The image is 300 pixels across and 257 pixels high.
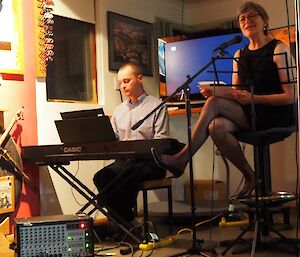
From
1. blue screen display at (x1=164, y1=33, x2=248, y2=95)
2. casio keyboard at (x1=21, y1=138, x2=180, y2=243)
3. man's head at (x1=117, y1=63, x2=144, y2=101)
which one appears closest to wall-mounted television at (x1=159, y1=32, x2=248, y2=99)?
blue screen display at (x1=164, y1=33, x2=248, y2=95)

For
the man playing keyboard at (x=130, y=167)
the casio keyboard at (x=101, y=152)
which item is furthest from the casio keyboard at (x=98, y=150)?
the man playing keyboard at (x=130, y=167)

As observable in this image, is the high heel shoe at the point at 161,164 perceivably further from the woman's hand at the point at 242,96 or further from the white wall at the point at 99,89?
the white wall at the point at 99,89

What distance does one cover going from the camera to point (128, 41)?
14.8ft

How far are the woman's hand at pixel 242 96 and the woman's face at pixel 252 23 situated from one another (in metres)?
0.39

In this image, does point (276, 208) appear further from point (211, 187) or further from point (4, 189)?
point (4, 189)

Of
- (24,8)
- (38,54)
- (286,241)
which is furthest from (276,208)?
(24,8)

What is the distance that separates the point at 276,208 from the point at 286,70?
120 cm

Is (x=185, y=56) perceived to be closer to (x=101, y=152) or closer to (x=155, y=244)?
(x=101, y=152)

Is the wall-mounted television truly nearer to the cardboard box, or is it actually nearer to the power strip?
the cardboard box

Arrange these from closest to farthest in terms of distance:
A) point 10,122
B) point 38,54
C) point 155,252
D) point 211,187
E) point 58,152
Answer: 1. point 155,252
2. point 58,152
3. point 10,122
4. point 38,54
5. point 211,187

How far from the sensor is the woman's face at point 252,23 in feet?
→ 9.14

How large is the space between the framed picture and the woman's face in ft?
5.68

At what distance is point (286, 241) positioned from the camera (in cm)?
255

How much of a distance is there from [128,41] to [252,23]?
191cm
